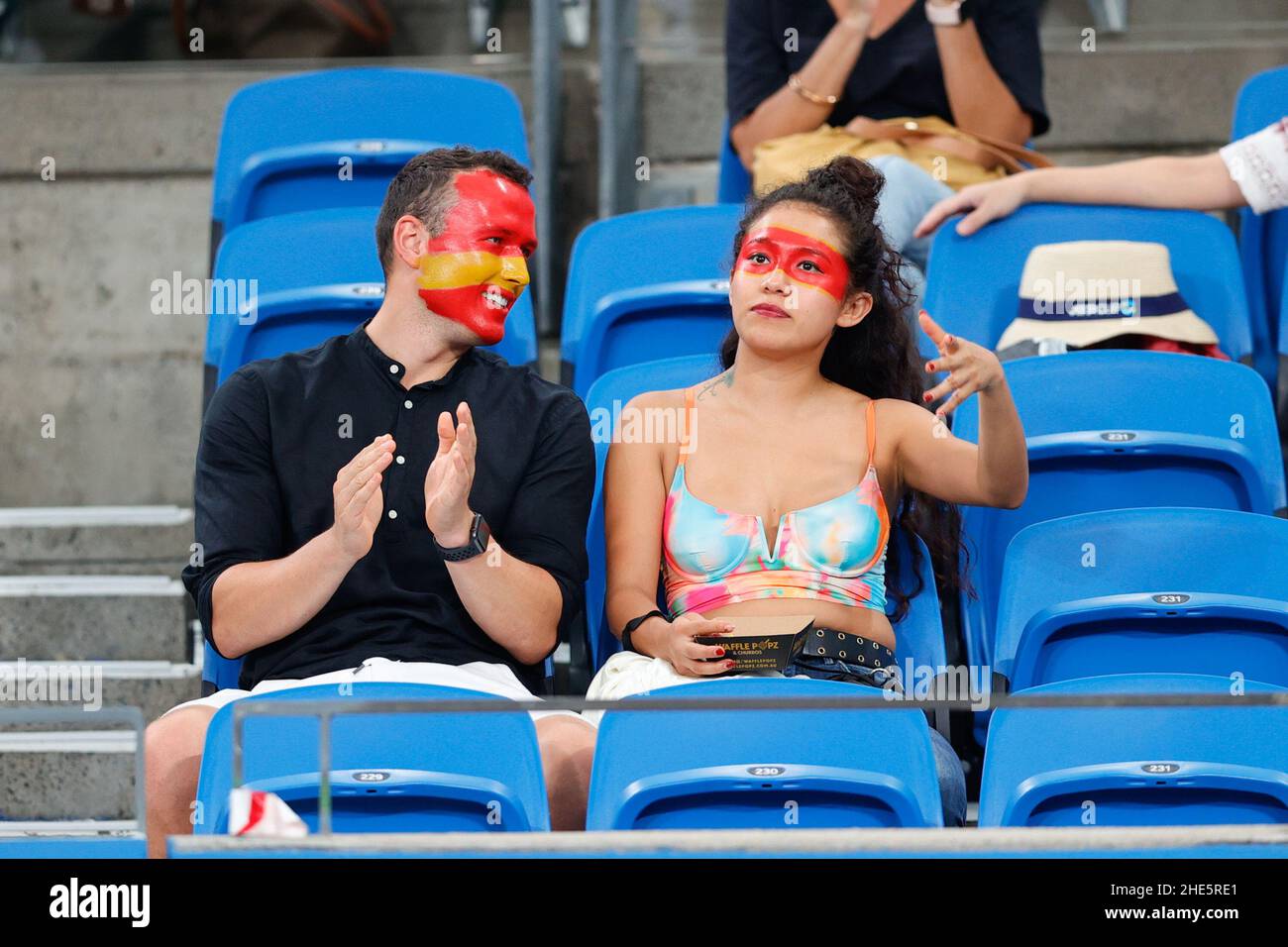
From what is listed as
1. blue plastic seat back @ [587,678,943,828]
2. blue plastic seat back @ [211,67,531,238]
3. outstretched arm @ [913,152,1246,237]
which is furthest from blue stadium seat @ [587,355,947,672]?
blue plastic seat back @ [211,67,531,238]

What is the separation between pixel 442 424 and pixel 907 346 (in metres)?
0.78

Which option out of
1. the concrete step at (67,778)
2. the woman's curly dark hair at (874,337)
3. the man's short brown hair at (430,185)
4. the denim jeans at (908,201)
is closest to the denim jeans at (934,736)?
the woman's curly dark hair at (874,337)

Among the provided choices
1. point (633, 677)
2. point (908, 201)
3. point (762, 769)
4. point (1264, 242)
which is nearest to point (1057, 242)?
point (908, 201)

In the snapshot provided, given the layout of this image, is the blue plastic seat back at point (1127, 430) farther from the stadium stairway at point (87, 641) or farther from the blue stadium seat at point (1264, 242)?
the stadium stairway at point (87, 641)

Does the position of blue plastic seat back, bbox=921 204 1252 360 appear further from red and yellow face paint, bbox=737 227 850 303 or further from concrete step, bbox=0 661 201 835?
concrete step, bbox=0 661 201 835

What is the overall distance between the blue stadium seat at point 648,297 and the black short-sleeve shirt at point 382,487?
46 cm

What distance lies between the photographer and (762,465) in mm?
2389

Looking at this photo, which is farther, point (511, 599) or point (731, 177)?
point (731, 177)

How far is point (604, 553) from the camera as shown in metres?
2.47

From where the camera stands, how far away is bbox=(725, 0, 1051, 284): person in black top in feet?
10.5

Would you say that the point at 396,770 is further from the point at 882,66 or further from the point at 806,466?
the point at 882,66

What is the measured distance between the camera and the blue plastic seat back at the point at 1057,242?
2869 millimetres

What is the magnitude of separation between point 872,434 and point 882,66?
107cm
